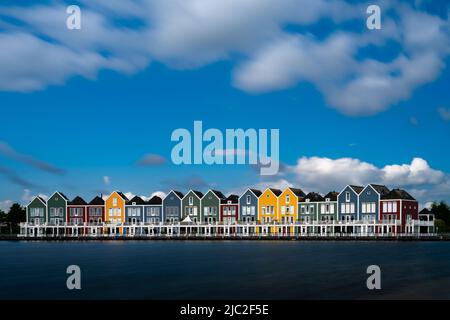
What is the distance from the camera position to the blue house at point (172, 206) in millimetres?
122438

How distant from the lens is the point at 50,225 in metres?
128

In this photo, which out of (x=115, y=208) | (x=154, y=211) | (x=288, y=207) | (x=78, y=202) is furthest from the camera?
(x=78, y=202)

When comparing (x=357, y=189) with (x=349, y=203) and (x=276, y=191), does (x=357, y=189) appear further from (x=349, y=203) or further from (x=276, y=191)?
(x=276, y=191)

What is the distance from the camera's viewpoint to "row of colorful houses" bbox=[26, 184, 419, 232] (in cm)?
10562

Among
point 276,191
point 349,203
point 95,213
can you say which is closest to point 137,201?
point 95,213

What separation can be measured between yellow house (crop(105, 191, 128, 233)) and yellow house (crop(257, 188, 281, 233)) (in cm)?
2873

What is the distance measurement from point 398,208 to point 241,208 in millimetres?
29824

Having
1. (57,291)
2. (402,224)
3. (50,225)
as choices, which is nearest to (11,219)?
(50,225)

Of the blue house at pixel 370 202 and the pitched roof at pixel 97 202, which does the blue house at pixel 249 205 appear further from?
the pitched roof at pixel 97 202

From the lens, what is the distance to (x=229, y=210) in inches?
4688

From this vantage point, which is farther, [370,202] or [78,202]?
[78,202]

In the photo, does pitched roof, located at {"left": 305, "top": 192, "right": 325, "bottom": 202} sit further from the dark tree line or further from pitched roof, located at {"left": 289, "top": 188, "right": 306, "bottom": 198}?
the dark tree line

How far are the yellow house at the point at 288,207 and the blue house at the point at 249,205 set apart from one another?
460cm
